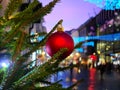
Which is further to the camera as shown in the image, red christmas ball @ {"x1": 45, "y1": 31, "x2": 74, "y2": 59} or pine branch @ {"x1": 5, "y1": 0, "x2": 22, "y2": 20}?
red christmas ball @ {"x1": 45, "y1": 31, "x2": 74, "y2": 59}

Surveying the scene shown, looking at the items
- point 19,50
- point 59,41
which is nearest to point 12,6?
point 19,50

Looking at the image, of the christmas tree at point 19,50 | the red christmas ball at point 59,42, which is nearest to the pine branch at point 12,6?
the christmas tree at point 19,50

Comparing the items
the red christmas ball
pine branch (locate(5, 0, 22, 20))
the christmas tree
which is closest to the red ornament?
the red christmas ball

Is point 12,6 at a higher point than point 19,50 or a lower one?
higher

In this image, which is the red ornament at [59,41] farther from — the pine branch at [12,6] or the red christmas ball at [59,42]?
the pine branch at [12,6]

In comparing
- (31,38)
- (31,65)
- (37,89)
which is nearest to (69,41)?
(31,38)

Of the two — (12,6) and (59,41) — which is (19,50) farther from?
(59,41)

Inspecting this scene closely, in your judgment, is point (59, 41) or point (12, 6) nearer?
point (12, 6)

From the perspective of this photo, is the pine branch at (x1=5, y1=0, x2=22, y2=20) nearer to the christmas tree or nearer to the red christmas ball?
the christmas tree

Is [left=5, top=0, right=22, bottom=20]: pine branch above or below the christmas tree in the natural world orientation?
above

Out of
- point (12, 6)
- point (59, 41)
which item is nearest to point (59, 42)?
point (59, 41)

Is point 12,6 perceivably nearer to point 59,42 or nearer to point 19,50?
point 19,50

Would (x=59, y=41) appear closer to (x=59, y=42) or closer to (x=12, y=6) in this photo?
(x=59, y=42)

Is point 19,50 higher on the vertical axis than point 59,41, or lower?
lower
